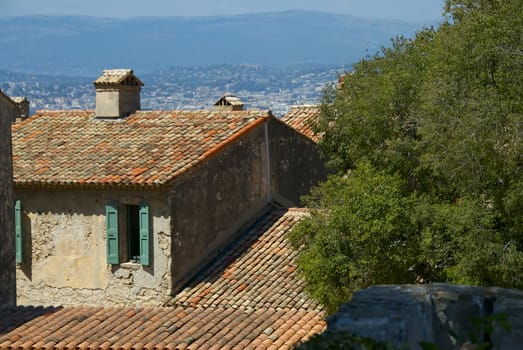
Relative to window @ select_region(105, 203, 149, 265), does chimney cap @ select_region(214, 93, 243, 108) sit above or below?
above

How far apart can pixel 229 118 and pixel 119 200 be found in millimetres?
3427

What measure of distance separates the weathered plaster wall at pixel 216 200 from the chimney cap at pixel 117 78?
3.93 meters

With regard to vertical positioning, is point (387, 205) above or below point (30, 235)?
above

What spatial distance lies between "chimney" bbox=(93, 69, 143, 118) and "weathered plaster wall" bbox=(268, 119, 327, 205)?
356 cm

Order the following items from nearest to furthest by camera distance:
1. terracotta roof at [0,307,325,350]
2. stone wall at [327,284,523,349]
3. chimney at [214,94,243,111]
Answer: stone wall at [327,284,523,349] < terracotta roof at [0,307,325,350] < chimney at [214,94,243,111]

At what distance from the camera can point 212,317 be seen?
64.3 feet

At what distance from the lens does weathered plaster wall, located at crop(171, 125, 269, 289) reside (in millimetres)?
22312

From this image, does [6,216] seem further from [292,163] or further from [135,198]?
[292,163]

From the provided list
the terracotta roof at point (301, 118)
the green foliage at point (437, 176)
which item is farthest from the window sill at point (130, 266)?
the terracotta roof at point (301, 118)

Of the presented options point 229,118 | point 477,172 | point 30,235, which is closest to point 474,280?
point 477,172

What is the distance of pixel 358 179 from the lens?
19094 millimetres

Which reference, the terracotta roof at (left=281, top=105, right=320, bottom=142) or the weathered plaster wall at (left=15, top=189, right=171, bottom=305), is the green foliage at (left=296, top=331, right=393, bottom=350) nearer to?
the weathered plaster wall at (left=15, top=189, right=171, bottom=305)

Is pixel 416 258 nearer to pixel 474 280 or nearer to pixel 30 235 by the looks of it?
pixel 474 280

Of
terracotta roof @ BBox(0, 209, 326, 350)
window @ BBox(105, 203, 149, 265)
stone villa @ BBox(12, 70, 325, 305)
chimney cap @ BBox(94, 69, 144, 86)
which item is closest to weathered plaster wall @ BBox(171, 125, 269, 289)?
stone villa @ BBox(12, 70, 325, 305)
